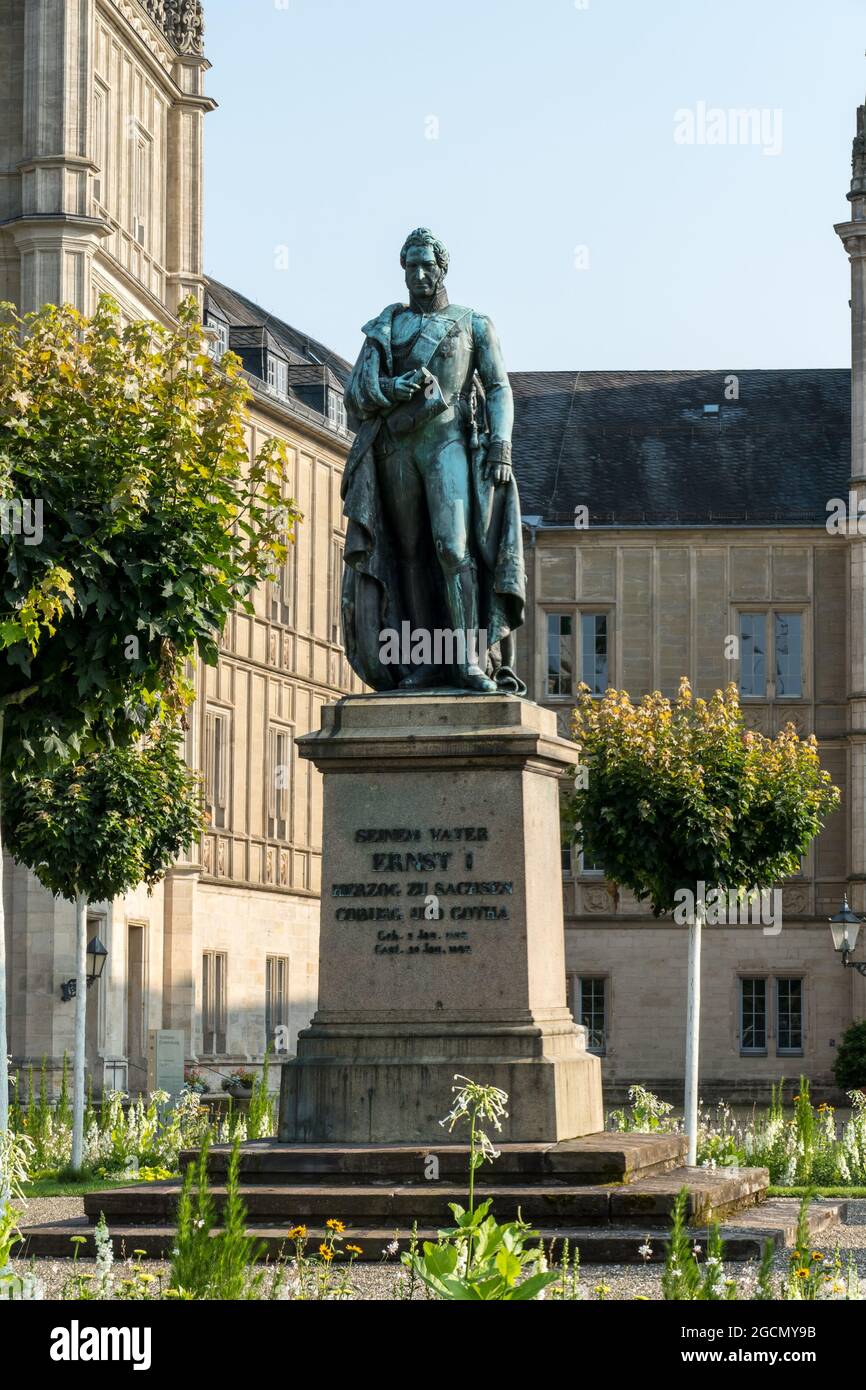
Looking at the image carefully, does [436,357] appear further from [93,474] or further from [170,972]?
[170,972]

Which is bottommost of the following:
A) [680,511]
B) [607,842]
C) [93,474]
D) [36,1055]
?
[36,1055]

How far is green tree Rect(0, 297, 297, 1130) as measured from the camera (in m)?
14.2

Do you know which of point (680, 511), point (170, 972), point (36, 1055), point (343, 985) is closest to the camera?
point (343, 985)

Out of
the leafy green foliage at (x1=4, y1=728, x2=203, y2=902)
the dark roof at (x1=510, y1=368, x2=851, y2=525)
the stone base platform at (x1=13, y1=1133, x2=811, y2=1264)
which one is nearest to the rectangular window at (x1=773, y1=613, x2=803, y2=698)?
the dark roof at (x1=510, y1=368, x2=851, y2=525)

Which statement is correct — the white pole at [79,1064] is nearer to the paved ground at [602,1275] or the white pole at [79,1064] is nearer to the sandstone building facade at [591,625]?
the paved ground at [602,1275]

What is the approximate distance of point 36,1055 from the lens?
33.7 m

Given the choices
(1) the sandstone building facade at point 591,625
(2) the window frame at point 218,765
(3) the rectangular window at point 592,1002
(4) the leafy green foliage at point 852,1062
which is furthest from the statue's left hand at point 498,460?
(3) the rectangular window at point 592,1002

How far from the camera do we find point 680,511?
179 feet

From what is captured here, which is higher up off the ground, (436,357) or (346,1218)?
(436,357)

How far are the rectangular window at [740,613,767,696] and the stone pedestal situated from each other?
134 ft

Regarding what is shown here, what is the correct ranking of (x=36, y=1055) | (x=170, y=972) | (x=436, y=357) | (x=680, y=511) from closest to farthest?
(x=436, y=357)
(x=36, y=1055)
(x=170, y=972)
(x=680, y=511)

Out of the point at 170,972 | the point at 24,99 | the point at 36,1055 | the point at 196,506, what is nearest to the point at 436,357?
the point at 196,506

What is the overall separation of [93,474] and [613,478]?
4155cm
